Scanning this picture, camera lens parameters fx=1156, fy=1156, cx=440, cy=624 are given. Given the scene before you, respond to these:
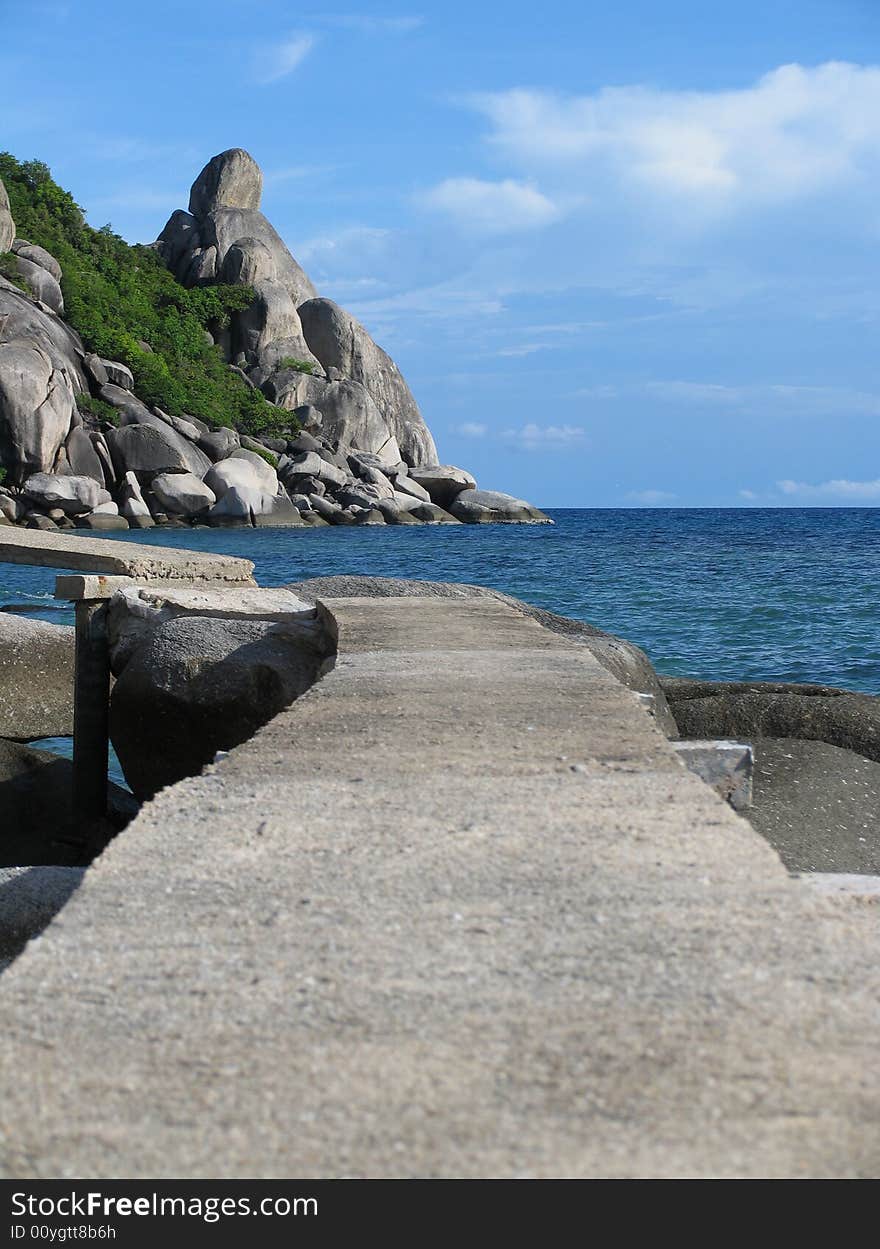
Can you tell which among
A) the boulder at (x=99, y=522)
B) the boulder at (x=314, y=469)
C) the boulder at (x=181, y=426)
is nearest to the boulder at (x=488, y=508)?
the boulder at (x=314, y=469)

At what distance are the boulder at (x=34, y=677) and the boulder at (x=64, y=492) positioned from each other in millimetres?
28847

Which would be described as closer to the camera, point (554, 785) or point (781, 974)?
point (781, 974)

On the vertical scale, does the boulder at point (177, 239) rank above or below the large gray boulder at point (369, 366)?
above

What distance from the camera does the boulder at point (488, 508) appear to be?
54406 mm

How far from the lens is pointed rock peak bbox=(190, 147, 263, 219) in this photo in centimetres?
5762

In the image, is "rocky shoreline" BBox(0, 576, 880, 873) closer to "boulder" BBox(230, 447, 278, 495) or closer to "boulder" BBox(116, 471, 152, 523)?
"boulder" BBox(116, 471, 152, 523)

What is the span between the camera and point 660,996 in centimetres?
193

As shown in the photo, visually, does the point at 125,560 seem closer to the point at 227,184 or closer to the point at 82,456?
the point at 82,456

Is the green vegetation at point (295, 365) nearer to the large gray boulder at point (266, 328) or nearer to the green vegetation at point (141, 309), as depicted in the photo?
the large gray boulder at point (266, 328)

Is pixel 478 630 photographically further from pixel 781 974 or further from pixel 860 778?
pixel 781 974

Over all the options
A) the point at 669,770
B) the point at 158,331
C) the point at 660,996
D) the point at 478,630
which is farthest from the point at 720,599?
the point at 158,331

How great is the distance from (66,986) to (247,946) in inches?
12.5
